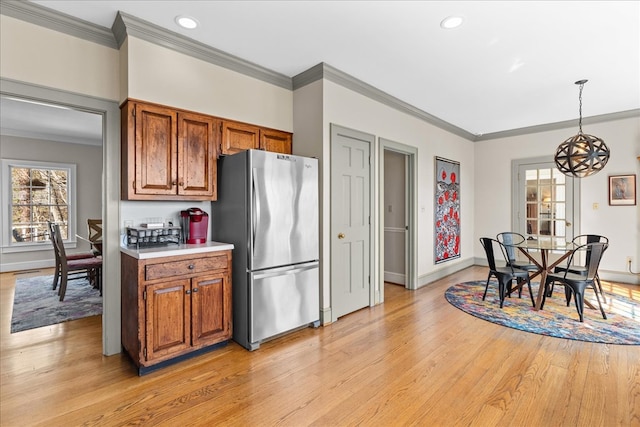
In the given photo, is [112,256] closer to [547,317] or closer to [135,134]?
[135,134]

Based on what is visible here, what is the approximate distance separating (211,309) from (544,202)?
6.15 metres

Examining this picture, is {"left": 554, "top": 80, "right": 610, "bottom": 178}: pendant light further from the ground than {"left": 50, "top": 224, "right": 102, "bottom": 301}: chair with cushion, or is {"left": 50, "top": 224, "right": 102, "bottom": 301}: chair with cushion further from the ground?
{"left": 554, "top": 80, "right": 610, "bottom": 178}: pendant light

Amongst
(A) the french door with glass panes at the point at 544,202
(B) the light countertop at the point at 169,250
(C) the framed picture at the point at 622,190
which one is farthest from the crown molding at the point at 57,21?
(C) the framed picture at the point at 622,190

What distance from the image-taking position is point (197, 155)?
298 cm

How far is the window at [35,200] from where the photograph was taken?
614 centimetres

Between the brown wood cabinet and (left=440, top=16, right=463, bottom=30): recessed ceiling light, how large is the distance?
268 cm

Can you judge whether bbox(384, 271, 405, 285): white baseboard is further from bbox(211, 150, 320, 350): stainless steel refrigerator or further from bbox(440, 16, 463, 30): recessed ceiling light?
bbox(440, 16, 463, 30): recessed ceiling light

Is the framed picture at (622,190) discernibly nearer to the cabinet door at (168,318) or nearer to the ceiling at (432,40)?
the ceiling at (432,40)

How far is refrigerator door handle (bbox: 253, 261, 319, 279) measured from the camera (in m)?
2.87

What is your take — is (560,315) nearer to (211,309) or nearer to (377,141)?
(377,141)

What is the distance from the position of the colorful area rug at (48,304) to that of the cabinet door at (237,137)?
263cm

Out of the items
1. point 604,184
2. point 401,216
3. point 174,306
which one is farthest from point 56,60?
point 604,184

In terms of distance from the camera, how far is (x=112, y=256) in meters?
2.72

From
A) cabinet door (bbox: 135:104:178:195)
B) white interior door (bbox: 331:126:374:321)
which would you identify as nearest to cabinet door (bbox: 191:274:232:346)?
cabinet door (bbox: 135:104:178:195)
